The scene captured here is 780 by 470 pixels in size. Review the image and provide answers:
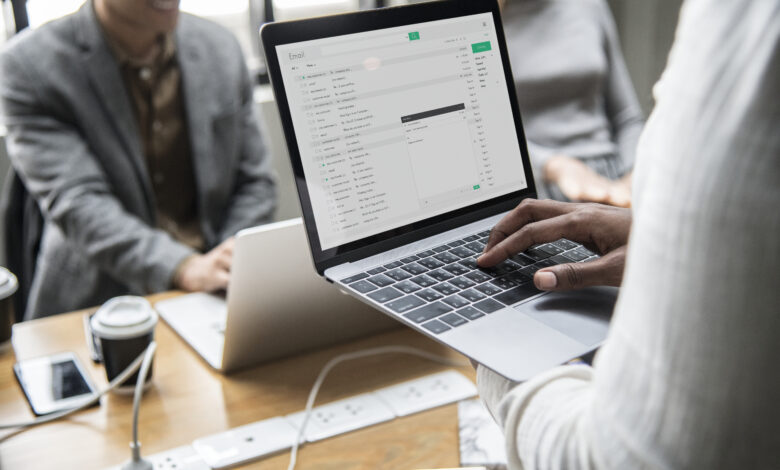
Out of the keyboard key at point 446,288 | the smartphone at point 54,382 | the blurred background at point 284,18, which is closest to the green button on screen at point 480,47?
the keyboard key at point 446,288

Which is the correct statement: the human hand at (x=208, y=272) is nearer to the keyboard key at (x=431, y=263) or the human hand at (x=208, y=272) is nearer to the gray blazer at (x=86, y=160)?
the gray blazer at (x=86, y=160)

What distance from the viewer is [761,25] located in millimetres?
351

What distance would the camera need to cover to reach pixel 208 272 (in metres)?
1.24

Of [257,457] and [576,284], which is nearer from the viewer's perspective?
[576,284]

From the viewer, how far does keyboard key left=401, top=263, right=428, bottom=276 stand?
77 centimetres

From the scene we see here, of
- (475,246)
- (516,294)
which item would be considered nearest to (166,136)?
(475,246)

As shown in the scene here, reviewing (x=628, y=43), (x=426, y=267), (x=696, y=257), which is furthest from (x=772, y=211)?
(x=628, y=43)

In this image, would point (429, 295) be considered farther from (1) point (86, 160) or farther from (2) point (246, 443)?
(1) point (86, 160)

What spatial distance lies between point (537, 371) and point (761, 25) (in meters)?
0.33

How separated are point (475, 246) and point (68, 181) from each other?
1.08 meters

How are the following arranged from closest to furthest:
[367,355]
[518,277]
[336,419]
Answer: [518,277]
[336,419]
[367,355]

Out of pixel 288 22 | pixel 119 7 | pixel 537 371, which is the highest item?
pixel 119 7

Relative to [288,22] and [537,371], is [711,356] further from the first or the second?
[288,22]

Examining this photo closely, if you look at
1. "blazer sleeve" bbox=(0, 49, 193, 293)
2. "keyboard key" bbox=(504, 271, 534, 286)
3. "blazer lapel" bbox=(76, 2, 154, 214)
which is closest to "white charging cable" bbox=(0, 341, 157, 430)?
"keyboard key" bbox=(504, 271, 534, 286)
